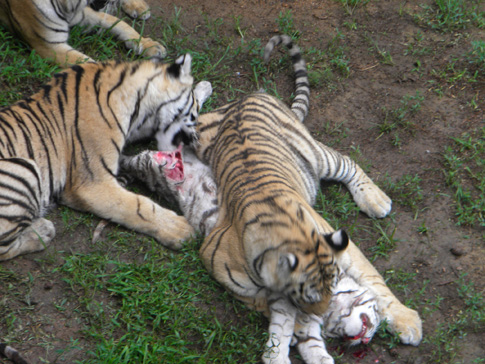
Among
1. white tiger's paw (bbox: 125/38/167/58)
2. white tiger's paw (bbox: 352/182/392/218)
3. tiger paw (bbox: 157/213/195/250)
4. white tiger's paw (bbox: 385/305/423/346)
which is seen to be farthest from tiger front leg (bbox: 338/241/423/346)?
white tiger's paw (bbox: 125/38/167/58)

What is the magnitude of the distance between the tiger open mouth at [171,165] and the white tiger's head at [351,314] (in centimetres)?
146

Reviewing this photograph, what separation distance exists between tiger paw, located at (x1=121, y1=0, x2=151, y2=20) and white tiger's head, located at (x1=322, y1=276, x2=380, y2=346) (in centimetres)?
347

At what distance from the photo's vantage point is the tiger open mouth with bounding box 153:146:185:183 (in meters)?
4.58

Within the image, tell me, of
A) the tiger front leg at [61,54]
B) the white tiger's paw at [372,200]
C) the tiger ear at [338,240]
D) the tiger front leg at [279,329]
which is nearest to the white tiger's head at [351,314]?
the tiger front leg at [279,329]

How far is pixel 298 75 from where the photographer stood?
553 cm

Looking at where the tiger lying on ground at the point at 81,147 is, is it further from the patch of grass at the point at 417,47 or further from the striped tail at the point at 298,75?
the patch of grass at the point at 417,47

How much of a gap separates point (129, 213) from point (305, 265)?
145cm

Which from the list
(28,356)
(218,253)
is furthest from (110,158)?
(28,356)

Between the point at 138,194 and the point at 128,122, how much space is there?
552 millimetres

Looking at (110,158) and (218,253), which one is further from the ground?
(110,158)

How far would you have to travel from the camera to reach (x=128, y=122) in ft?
15.0

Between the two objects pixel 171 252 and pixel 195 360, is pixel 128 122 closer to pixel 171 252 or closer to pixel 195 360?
pixel 171 252

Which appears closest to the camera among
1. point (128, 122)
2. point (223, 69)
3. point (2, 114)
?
point (2, 114)

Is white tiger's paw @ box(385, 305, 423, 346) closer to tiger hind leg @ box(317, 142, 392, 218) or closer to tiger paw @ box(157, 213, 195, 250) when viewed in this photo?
tiger hind leg @ box(317, 142, 392, 218)
